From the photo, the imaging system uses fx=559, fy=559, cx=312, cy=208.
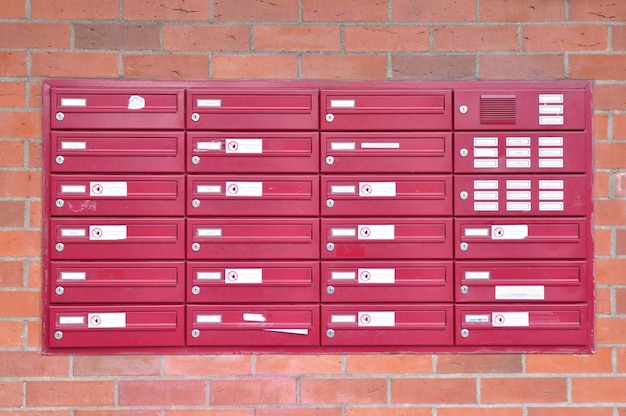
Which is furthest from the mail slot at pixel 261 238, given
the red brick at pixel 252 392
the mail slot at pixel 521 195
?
the mail slot at pixel 521 195

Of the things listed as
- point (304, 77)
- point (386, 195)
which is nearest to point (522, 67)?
point (386, 195)

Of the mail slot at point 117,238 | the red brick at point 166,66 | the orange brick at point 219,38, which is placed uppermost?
the orange brick at point 219,38

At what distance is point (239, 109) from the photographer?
2133mm

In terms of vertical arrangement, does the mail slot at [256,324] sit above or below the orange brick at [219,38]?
below

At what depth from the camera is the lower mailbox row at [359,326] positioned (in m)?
2.13

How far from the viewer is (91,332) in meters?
2.12

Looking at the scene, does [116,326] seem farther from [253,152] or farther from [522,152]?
[522,152]

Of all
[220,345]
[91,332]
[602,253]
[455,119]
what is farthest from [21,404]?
[602,253]

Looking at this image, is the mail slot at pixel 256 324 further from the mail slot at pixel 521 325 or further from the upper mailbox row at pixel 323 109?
the upper mailbox row at pixel 323 109

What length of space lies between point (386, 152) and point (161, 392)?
4.12ft

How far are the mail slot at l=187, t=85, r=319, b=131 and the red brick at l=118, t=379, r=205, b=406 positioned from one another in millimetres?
982

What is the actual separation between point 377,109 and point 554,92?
684mm

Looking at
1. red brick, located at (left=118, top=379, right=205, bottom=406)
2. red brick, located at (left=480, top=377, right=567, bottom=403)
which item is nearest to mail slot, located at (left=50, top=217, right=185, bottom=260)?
red brick, located at (left=118, top=379, right=205, bottom=406)

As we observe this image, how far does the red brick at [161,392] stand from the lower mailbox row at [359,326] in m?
0.15
